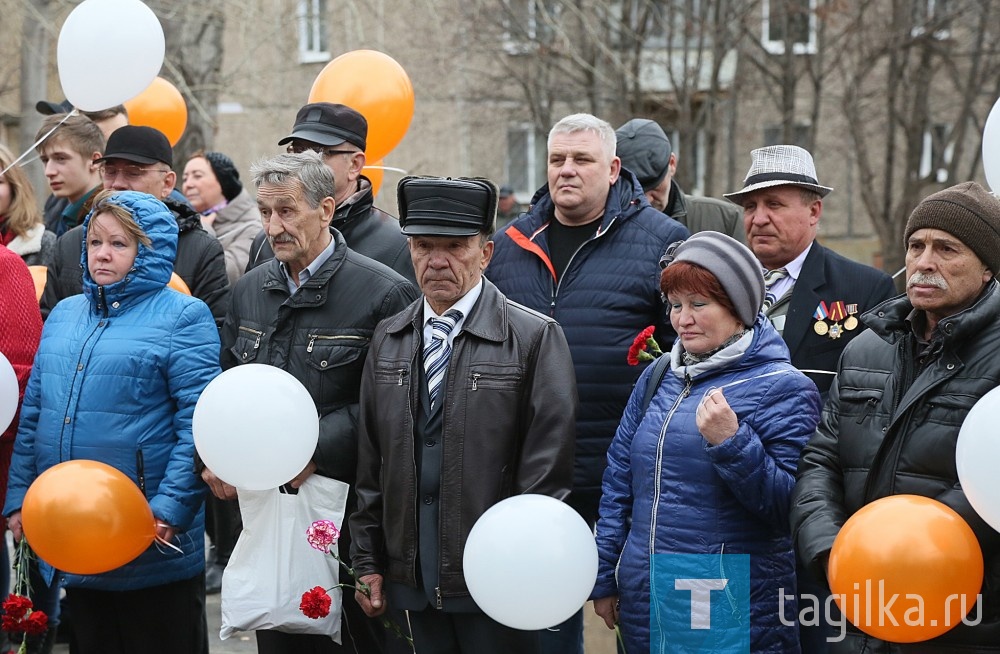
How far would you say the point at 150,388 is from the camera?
4441 millimetres

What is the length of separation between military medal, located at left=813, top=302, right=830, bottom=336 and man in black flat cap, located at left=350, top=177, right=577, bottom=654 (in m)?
1.11

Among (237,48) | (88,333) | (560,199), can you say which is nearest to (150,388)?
(88,333)

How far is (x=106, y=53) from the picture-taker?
577 centimetres

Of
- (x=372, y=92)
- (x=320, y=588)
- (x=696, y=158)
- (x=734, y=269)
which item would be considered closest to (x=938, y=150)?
(x=696, y=158)

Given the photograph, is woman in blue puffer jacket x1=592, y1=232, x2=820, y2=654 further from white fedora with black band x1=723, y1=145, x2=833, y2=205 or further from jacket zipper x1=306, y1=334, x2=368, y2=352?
jacket zipper x1=306, y1=334, x2=368, y2=352

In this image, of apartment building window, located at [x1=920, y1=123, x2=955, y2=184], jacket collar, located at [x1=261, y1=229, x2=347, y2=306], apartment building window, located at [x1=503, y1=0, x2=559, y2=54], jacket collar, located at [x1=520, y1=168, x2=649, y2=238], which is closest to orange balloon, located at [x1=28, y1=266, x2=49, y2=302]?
jacket collar, located at [x1=261, y1=229, x2=347, y2=306]

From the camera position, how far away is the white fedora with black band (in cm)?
469

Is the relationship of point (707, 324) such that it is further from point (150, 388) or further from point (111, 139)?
point (111, 139)

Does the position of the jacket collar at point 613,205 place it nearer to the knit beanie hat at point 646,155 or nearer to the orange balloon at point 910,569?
the knit beanie hat at point 646,155

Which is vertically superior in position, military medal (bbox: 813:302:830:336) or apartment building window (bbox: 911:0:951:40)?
apartment building window (bbox: 911:0:951:40)

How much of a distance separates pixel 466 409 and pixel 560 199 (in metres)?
1.38

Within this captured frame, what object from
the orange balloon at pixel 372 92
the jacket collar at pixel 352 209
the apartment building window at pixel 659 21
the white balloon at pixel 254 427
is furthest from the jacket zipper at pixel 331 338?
the apartment building window at pixel 659 21

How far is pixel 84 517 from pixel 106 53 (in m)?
2.56

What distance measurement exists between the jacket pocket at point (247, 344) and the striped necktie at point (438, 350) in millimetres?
707
